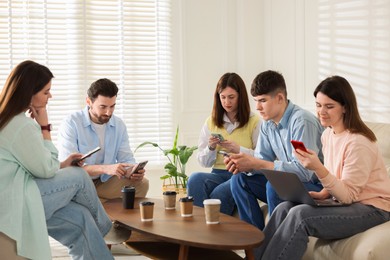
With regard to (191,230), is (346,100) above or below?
above

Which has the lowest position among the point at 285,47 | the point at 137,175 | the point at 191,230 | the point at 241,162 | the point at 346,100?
the point at 191,230

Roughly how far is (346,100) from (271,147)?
0.94m

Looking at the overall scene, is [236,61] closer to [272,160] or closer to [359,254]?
[272,160]

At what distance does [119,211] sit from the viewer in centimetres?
362

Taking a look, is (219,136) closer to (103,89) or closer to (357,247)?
(103,89)

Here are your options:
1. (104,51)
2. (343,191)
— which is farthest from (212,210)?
(104,51)

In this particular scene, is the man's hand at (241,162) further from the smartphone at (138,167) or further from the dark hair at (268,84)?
the smartphone at (138,167)

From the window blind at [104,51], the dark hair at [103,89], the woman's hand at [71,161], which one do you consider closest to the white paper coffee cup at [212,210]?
the woman's hand at [71,161]

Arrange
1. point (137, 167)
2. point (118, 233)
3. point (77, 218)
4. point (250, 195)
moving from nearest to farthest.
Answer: point (77, 218)
point (118, 233)
point (250, 195)
point (137, 167)

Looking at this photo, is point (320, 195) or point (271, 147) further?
point (271, 147)

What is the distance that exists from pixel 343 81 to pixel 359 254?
2.82 feet

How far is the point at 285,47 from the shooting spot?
577 centimetres

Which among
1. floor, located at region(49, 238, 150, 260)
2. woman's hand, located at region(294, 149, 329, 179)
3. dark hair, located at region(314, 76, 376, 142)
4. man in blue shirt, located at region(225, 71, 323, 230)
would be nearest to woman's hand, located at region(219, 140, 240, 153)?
man in blue shirt, located at region(225, 71, 323, 230)

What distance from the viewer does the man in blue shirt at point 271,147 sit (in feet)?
12.3
